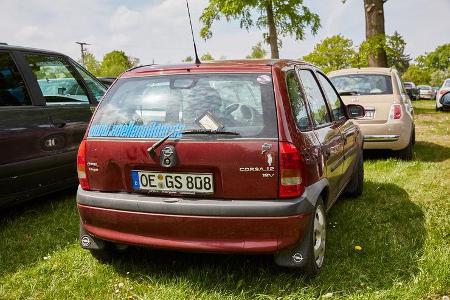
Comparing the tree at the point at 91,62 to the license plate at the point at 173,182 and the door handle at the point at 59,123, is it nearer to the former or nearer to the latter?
the door handle at the point at 59,123

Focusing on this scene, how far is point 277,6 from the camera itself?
19.8 metres

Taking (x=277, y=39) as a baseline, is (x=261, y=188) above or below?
below

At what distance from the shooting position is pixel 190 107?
9.75 feet

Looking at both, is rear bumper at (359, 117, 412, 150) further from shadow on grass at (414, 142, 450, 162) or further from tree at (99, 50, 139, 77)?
tree at (99, 50, 139, 77)

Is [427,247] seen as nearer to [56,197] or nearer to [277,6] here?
[56,197]

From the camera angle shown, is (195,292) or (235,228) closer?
(235,228)

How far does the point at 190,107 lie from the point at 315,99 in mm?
1254

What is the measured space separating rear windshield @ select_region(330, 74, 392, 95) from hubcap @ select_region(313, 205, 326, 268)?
4781mm

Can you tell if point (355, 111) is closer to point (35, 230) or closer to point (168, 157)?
point (168, 157)

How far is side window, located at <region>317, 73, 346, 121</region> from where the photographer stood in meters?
4.39

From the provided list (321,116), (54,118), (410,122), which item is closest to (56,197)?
(54,118)

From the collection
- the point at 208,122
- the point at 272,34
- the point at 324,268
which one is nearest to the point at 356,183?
the point at 324,268

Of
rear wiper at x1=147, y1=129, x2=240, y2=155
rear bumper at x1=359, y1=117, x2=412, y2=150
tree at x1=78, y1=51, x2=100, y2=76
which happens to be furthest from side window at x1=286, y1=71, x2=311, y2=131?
tree at x1=78, y1=51, x2=100, y2=76

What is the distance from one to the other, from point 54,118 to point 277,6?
16666mm
